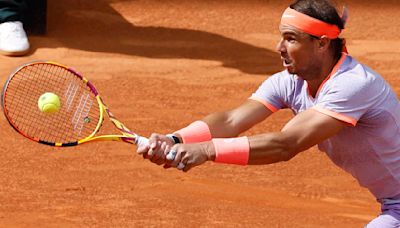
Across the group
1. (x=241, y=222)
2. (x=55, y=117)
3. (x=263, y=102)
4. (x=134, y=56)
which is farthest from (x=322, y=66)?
(x=134, y=56)

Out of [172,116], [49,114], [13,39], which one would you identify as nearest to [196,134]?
[49,114]

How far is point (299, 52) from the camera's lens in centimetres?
533

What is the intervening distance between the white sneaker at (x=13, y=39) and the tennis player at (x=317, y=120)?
14.5 feet

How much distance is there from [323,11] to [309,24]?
11cm

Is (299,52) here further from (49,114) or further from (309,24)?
(49,114)

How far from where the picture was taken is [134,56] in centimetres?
1032

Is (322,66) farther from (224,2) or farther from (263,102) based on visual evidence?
(224,2)

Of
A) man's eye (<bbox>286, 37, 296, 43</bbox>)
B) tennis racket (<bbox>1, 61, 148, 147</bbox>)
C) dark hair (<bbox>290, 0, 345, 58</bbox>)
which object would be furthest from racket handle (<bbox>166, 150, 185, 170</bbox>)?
tennis racket (<bbox>1, 61, 148, 147</bbox>)

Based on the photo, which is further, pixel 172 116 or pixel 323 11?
pixel 172 116

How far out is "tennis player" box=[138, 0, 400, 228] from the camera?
5.20 metres

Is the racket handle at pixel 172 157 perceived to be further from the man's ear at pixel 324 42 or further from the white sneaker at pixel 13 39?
the white sneaker at pixel 13 39

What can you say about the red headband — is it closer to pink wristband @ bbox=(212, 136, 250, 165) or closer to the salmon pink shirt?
the salmon pink shirt

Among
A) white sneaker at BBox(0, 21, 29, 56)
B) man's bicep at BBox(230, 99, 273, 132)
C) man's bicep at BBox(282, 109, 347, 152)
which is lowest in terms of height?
white sneaker at BBox(0, 21, 29, 56)

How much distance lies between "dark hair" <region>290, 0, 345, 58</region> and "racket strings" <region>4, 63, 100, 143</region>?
2319mm
